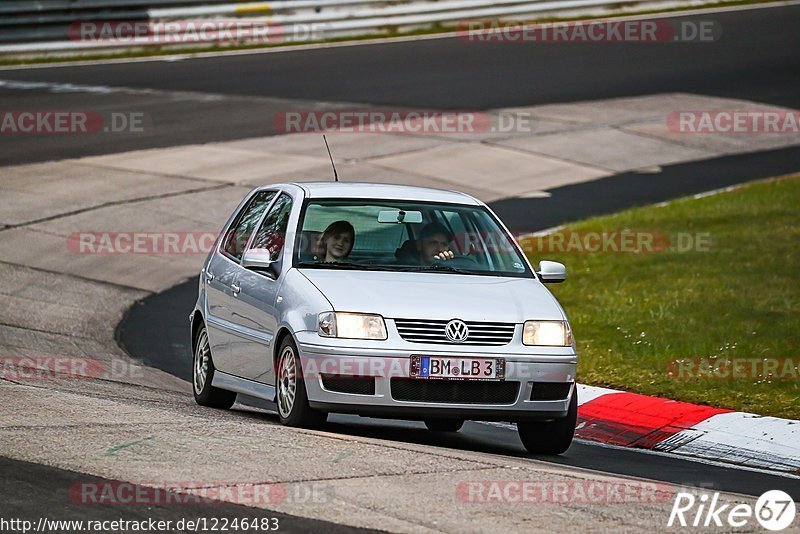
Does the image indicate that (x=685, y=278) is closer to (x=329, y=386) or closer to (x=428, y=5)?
(x=329, y=386)

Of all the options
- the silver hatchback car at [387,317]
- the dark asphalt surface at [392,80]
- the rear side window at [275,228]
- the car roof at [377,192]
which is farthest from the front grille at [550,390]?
the dark asphalt surface at [392,80]

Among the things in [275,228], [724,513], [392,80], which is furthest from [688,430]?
[392,80]

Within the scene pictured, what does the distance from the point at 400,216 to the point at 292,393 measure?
1.59m

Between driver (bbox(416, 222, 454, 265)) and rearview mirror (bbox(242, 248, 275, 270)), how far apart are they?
962 mm

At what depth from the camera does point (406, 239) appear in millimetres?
9789

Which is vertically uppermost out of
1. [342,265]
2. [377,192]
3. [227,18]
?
[227,18]

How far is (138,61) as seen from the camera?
3184 centimetres

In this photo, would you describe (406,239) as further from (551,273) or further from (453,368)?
(453,368)

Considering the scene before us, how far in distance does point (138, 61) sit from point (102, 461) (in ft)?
83.4

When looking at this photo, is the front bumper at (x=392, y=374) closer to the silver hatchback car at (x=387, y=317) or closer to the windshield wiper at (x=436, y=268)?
the silver hatchback car at (x=387, y=317)

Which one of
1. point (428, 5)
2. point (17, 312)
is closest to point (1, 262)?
point (17, 312)

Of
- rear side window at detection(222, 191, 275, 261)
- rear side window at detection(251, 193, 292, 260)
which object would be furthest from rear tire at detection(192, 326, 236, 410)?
rear side window at detection(251, 193, 292, 260)

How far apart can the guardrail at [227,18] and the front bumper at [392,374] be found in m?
24.2

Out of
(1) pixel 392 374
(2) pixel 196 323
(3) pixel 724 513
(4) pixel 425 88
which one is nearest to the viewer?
(3) pixel 724 513
